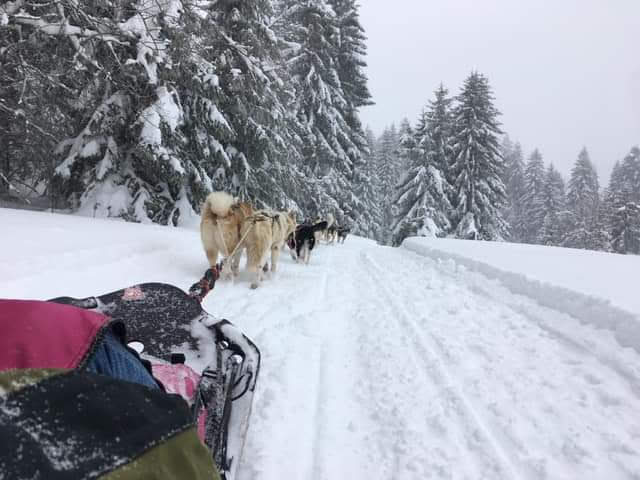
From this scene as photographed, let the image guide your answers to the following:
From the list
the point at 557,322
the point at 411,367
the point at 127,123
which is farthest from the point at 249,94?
the point at 411,367

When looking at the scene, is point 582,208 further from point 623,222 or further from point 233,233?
point 233,233

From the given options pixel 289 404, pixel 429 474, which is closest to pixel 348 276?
pixel 289 404

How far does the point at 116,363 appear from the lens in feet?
3.35

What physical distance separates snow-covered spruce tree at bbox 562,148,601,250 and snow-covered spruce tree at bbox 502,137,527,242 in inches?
245

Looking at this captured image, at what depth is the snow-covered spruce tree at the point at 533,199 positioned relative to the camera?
1935 inches

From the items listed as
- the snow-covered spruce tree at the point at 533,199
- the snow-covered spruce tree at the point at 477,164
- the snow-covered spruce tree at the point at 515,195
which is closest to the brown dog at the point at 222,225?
the snow-covered spruce tree at the point at 477,164

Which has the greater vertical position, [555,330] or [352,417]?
[555,330]

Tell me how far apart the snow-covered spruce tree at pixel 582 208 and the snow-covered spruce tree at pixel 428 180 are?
2170 cm

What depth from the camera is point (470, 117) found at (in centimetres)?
2678

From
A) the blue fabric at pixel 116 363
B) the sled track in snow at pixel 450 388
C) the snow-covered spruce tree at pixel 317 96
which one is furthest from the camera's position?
the snow-covered spruce tree at pixel 317 96

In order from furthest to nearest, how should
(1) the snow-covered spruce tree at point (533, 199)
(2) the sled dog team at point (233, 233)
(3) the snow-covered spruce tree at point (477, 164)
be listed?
(1) the snow-covered spruce tree at point (533, 199) → (3) the snow-covered spruce tree at point (477, 164) → (2) the sled dog team at point (233, 233)

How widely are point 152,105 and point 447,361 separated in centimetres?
945

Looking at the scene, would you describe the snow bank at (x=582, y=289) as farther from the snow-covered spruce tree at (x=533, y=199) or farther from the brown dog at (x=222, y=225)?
the snow-covered spruce tree at (x=533, y=199)

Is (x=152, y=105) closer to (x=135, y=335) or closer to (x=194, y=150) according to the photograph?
(x=194, y=150)
